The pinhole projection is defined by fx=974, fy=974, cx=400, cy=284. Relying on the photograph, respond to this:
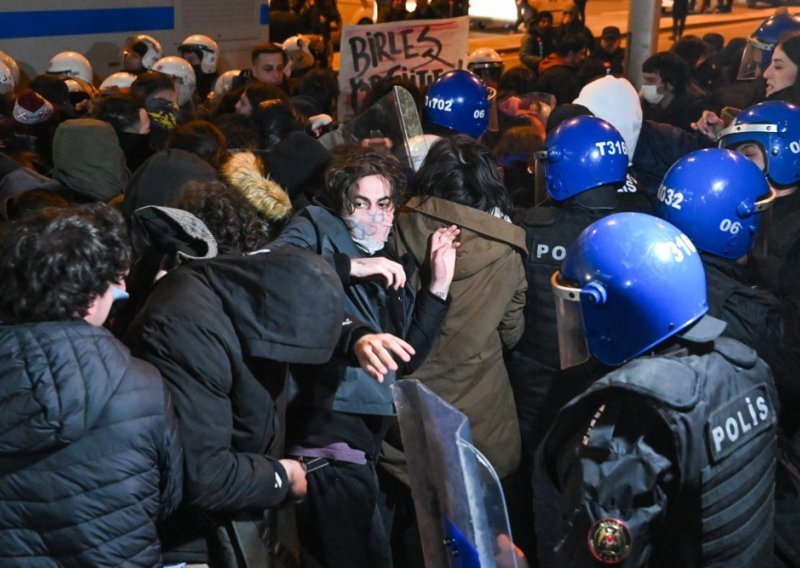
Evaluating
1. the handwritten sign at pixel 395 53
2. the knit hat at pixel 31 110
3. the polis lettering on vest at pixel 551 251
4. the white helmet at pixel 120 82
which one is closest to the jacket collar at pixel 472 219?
the polis lettering on vest at pixel 551 251

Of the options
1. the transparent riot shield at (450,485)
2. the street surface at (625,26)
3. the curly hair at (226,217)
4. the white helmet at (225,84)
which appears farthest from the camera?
the street surface at (625,26)

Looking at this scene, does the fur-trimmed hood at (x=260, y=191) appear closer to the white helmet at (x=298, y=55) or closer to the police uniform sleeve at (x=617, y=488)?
the police uniform sleeve at (x=617, y=488)

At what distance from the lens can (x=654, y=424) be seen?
2.40 metres

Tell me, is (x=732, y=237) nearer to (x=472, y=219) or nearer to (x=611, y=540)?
(x=472, y=219)

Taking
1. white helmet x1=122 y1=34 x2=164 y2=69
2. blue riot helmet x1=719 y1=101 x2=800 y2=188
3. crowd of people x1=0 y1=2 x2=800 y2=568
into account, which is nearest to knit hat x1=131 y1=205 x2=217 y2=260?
crowd of people x1=0 y1=2 x2=800 y2=568

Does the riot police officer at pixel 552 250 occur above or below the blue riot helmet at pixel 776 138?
below

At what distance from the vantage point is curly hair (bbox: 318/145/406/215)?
385 centimetres

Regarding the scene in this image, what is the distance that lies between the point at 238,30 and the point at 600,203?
36.4 feet

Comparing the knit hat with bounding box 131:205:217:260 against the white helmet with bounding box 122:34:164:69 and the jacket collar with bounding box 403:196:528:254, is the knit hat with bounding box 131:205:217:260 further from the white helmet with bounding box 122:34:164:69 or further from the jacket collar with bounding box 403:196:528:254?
the white helmet with bounding box 122:34:164:69

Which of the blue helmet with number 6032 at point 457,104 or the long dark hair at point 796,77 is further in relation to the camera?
the long dark hair at point 796,77

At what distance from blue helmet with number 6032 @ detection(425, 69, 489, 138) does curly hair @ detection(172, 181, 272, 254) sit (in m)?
3.10

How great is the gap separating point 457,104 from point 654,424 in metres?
4.06

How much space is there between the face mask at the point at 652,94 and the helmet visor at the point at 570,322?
5.92m

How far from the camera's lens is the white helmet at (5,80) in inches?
330
